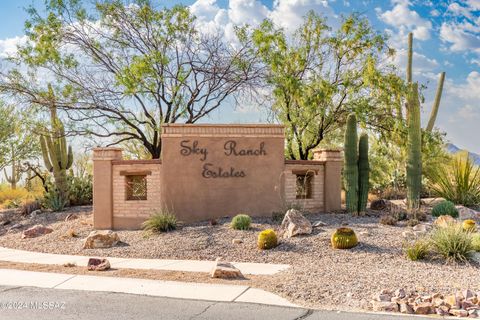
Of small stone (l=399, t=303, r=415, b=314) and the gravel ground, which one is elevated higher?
the gravel ground

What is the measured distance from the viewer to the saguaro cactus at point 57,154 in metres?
21.8

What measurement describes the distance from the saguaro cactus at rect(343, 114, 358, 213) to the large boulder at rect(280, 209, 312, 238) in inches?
132

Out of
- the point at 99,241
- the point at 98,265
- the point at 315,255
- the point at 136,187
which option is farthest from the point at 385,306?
the point at 136,187

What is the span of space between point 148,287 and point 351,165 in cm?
924

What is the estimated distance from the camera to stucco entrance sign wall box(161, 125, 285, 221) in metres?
16.2

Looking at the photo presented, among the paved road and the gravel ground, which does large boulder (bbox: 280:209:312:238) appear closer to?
the gravel ground

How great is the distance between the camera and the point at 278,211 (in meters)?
16.1

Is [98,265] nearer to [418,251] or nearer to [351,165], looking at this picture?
[418,251]

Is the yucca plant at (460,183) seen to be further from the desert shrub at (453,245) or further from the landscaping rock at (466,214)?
the desert shrub at (453,245)

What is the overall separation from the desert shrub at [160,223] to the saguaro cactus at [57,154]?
25.9 ft

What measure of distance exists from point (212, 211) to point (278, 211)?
2.02m

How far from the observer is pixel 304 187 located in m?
17.6

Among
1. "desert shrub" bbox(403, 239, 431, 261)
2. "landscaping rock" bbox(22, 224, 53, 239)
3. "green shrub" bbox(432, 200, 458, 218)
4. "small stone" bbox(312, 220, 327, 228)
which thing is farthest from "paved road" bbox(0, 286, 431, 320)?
"green shrub" bbox(432, 200, 458, 218)

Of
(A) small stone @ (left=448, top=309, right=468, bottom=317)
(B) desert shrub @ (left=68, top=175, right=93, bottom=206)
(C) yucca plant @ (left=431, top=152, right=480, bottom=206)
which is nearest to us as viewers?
(A) small stone @ (left=448, top=309, right=468, bottom=317)
